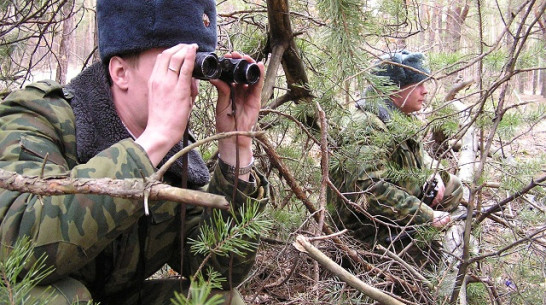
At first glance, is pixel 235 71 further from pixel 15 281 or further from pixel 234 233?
pixel 15 281

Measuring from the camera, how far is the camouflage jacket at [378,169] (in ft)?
6.81

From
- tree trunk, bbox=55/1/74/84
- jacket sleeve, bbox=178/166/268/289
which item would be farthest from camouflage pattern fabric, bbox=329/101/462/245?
tree trunk, bbox=55/1/74/84

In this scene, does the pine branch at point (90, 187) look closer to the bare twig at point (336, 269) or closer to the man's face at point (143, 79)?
the bare twig at point (336, 269)

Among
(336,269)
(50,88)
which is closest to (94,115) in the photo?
(50,88)

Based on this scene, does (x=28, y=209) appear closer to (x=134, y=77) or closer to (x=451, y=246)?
(x=134, y=77)

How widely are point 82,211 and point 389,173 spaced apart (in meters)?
1.66

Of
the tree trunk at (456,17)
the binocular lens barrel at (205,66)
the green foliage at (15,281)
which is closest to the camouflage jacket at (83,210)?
the green foliage at (15,281)

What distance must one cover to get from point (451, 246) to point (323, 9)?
1.33 m

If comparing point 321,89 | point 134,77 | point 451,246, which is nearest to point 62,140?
point 134,77

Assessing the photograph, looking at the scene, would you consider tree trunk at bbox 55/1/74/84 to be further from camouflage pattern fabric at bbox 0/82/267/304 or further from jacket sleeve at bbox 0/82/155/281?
jacket sleeve at bbox 0/82/155/281

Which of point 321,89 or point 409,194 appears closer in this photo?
point 321,89

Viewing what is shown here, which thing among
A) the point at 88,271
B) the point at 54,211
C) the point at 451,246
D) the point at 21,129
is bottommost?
the point at 451,246

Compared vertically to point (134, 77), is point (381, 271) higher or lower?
lower

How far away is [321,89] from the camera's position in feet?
6.08
